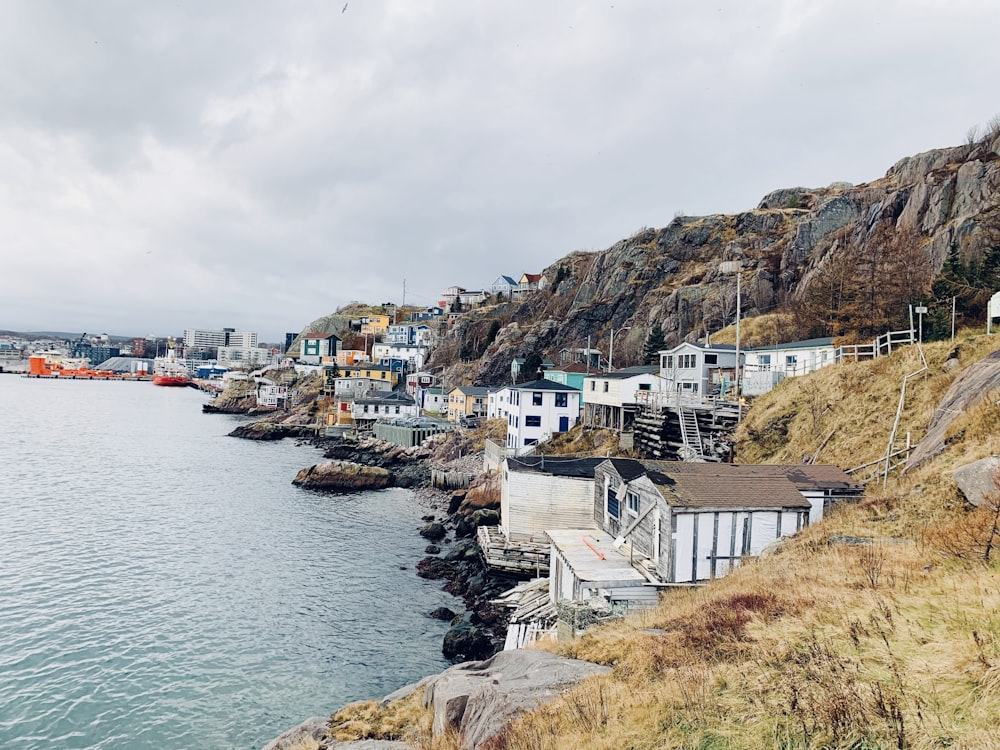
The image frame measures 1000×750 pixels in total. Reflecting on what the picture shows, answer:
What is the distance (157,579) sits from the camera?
3075cm

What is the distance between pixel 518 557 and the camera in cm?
3212

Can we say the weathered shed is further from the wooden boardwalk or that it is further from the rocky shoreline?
the wooden boardwalk

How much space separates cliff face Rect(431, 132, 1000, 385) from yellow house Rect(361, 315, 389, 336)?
1872 inches

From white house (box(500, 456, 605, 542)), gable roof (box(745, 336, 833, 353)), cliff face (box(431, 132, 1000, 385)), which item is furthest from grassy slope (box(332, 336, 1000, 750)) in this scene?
cliff face (box(431, 132, 1000, 385))

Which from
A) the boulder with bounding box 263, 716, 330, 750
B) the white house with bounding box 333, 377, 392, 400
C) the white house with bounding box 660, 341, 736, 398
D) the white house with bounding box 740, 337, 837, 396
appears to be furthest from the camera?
the white house with bounding box 333, 377, 392, 400

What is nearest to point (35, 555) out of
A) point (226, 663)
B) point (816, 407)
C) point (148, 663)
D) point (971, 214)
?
point (148, 663)

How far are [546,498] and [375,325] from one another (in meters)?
146

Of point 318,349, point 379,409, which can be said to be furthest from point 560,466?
point 318,349

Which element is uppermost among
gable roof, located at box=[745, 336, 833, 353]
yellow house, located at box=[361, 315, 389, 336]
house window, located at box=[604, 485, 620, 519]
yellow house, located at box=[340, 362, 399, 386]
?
yellow house, located at box=[361, 315, 389, 336]

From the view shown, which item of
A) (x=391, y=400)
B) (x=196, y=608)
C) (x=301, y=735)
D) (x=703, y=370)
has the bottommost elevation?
(x=196, y=608)

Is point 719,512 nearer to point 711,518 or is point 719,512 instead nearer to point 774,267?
point 711,518

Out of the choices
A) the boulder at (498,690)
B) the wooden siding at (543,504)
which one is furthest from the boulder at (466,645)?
the boulder at (498,690)

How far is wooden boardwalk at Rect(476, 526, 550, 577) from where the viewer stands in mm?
31878

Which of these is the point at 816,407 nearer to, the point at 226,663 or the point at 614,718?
the point at 614,718
